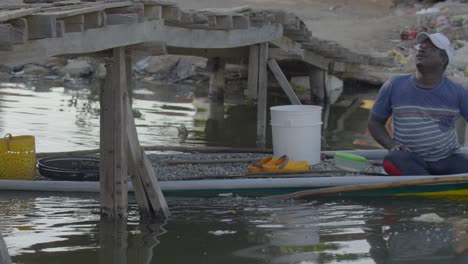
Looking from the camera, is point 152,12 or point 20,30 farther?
point 152,12

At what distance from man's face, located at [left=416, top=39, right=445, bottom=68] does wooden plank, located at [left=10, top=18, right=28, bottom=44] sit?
11.9 ft

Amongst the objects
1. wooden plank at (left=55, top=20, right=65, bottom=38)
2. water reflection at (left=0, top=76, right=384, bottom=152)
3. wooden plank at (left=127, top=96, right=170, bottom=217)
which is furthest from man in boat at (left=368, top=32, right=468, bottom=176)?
water reflection at (left=0, top=76, right=384, bottom=152)

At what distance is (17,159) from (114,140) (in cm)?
190

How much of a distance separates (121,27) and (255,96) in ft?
13.4

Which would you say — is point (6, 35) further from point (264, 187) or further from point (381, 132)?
point (381, 132)

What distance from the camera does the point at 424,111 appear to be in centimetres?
821

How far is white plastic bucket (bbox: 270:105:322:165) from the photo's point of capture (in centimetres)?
930

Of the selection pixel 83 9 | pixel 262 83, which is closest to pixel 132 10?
pixel 83 9

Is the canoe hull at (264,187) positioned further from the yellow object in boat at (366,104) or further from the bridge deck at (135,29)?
the yellow object in boat at (366,104)

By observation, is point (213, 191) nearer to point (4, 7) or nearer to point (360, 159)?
point (360, 159)

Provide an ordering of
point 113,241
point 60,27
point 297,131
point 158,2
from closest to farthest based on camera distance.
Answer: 1. point 60,27
2. point 113,241
3. point 158,2
4. point 297,131

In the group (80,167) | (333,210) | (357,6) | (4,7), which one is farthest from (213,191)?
(357,6)

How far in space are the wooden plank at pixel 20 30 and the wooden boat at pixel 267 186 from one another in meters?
2.66

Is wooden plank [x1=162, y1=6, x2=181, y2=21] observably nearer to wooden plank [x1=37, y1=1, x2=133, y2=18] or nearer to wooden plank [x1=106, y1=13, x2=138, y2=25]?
wooden plank [x1=37, y1=1, x2=133, y2=18]
